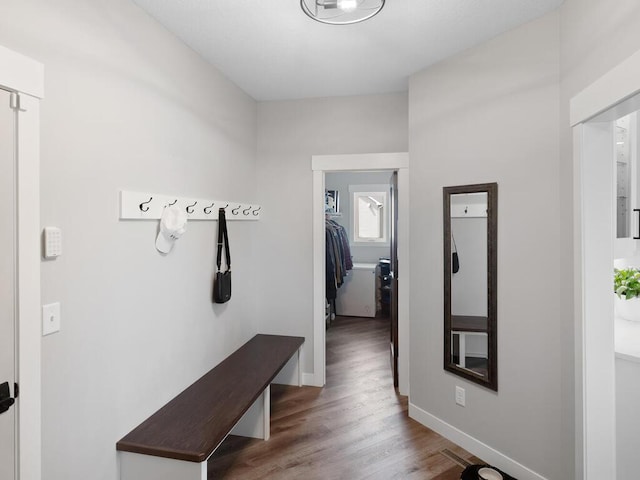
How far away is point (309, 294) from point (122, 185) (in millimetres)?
2008

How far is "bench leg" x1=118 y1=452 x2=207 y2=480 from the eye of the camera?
1.73 m

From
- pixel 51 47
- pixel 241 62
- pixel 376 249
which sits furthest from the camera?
pixel 376 249

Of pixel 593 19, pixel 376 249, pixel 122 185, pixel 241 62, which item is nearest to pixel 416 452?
pixel 122 185

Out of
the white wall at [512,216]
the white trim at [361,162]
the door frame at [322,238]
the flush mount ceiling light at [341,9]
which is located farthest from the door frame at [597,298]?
the white trim at [361,162]

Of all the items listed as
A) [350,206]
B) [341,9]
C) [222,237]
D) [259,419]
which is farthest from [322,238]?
[350,206]

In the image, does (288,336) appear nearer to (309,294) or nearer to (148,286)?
(309,294)

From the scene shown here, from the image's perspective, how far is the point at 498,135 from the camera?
2.32 metres

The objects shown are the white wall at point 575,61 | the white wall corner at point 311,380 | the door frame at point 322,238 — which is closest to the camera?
the white wall at point 575,61

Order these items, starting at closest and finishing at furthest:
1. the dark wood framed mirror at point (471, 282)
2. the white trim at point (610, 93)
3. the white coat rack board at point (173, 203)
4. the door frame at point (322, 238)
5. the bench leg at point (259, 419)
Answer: the white trim at point (610, 93)
the white coat rack board at point (173, 203)
the dark wood framed mirror at point (471, 282)
the bench leg at point (259, 419)
the door frame at point (322, 238)

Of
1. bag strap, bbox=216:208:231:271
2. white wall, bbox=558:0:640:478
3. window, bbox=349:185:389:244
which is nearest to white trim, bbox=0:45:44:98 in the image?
bag strap, bbox=216:208:231:271

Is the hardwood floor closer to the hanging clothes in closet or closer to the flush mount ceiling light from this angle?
the hanging clothes in closet

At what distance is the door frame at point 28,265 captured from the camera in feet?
4.42

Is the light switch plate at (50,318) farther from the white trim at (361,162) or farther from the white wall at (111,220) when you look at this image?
the white trim at (361,162)

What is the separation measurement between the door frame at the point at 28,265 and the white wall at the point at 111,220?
0.17ft
